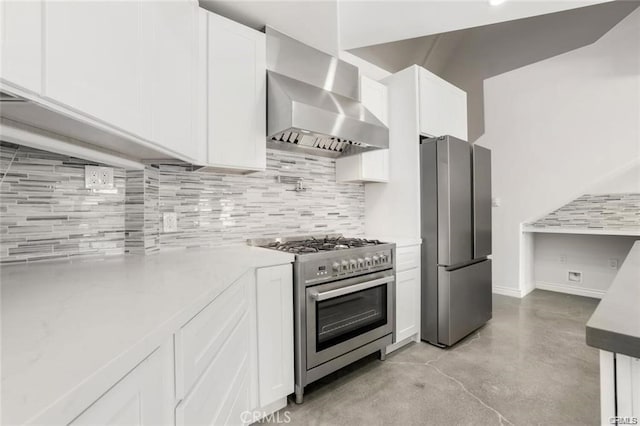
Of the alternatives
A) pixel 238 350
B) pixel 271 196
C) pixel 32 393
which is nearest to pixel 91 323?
pixel 32 393

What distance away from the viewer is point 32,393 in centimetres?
36

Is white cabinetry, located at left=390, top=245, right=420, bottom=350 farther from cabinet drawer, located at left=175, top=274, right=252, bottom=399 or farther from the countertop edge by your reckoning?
the countertop edge

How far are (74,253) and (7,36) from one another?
1122mm

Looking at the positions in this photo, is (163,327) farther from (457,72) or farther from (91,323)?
(457,72)

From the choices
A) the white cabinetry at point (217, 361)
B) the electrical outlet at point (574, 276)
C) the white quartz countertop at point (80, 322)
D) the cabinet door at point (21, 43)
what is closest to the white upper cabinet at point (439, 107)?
the white cabinetry at point (217, 361)

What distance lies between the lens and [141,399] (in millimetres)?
578

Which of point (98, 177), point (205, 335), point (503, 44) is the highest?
point (503, 44)

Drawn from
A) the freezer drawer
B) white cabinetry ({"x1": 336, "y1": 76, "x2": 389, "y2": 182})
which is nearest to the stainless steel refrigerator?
the freezer drawer

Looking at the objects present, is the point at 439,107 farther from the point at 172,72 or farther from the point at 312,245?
the point at 172,72

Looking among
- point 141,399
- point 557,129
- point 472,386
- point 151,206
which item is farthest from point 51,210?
point 557,129

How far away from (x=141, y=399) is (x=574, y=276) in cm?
512

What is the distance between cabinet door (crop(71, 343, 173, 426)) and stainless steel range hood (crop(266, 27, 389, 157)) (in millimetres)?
1409

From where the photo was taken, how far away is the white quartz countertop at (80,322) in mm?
→ 376

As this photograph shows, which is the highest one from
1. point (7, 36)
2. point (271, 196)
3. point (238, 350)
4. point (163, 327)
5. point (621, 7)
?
point (621, 7)
